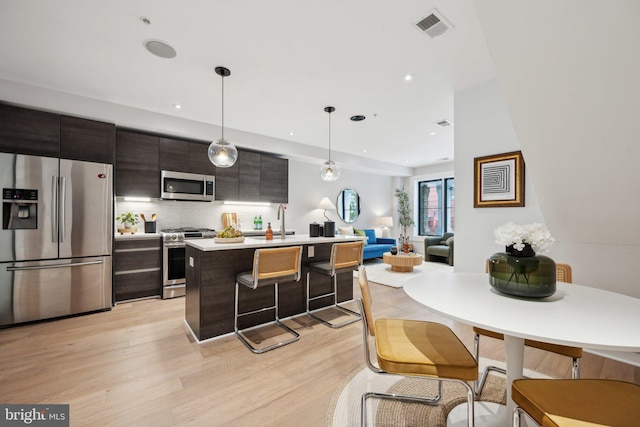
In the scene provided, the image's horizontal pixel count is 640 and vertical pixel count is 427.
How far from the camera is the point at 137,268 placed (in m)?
3.85

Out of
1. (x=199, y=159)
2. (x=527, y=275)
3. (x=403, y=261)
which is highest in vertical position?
(x=199, y=159)

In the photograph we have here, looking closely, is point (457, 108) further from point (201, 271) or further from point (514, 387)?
point (201, 271)

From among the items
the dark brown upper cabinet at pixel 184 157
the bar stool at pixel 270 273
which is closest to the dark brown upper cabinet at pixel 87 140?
the dark brown upper cabinet at pixel 184 157

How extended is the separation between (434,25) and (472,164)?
5.26ft

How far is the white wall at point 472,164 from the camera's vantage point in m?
2.81

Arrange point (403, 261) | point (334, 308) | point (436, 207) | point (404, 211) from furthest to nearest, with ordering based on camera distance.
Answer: point (404, 211)
point (436, 207)
point (403, 261)
point (334, 308)

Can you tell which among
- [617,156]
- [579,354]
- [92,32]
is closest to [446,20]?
[617,156]

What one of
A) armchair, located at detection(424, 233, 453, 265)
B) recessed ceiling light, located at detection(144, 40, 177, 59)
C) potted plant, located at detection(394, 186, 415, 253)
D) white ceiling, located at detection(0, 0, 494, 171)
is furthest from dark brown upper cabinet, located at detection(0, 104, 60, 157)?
potted plant, located at detection(394, 186, 415, 253)

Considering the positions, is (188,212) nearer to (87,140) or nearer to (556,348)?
(87,140)

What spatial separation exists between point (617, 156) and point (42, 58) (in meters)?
4.95

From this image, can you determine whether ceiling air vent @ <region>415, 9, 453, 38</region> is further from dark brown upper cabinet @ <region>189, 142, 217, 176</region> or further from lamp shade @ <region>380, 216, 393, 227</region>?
lamp shade @ <region>380, 216, 393, 227</region>

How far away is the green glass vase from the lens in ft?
4.27

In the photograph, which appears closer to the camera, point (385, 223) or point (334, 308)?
point (334, 308)

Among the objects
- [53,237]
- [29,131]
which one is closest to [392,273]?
[53,237]
